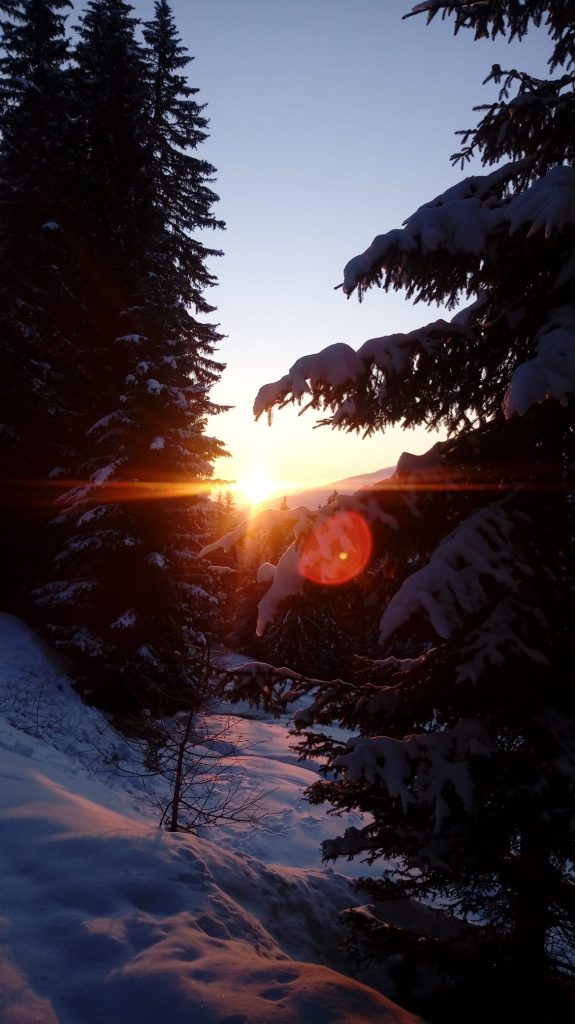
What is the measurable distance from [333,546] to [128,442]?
11.1 meters

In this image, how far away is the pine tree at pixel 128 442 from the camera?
1331 centimetres

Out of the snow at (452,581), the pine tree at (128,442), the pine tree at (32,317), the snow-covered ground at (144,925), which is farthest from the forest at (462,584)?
the pine tree at (32,317)

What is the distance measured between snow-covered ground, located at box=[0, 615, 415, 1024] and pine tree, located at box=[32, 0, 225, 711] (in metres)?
4.51

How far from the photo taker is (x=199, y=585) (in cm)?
1527

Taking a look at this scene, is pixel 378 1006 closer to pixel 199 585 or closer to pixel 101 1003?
pixel 101 1003

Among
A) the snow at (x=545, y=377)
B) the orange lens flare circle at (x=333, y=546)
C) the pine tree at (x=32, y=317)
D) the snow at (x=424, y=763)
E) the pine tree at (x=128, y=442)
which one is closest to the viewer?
the snow at (x=545, y=377)

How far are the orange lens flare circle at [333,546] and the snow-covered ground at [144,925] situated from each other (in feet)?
8.49

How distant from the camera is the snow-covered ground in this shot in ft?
10.8

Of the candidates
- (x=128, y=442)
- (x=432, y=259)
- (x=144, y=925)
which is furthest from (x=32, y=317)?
(x=144, y=925)

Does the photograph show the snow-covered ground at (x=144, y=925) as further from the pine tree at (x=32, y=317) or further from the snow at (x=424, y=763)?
the pine tree at (x=32, y=317)

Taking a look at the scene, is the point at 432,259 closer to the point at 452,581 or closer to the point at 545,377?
the point at 545,377

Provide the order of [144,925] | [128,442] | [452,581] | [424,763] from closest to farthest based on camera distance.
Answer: [452,581] < [424,763] < [144,925] < [128,442]

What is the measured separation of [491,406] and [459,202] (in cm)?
152

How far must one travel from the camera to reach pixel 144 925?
4.07 m
